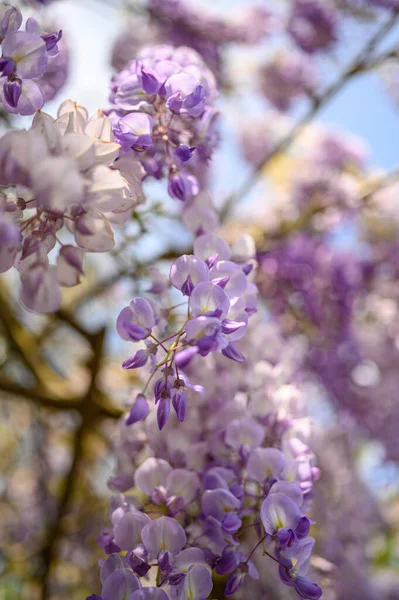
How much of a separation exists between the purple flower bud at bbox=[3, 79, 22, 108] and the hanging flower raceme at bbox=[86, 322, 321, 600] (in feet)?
0.46

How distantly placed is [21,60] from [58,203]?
0.12m

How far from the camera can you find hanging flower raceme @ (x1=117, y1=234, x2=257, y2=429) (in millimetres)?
294

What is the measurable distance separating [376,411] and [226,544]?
74 centimetres

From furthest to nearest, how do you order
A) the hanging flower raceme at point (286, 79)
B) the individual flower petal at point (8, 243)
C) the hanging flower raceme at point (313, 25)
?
the hanging flower raceme at point (286, 79)
the hanging flower raceme at point (313, 25)
the individual flower petal at point (8, 243)

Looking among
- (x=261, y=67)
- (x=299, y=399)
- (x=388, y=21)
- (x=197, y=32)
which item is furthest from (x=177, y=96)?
(x=261, y=67)

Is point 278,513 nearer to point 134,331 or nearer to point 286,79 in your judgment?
point 134,331

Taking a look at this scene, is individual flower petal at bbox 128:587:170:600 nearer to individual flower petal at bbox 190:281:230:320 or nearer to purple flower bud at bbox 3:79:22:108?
individual flower petal at bbox 190:281:230:320

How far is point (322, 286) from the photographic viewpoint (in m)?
0.94

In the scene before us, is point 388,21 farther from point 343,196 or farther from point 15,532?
point 15,532

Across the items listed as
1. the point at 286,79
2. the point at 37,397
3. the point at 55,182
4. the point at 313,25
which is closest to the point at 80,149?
the point at 55,182

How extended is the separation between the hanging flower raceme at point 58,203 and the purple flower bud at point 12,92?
18mm

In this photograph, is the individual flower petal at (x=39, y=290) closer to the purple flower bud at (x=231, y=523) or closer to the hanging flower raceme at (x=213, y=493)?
the hanging flower raceme at (x=213, y=493)

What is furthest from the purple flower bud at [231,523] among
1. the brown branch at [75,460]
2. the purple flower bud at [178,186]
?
the brown branch at [75,460]

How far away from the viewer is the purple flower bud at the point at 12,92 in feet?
1.02
